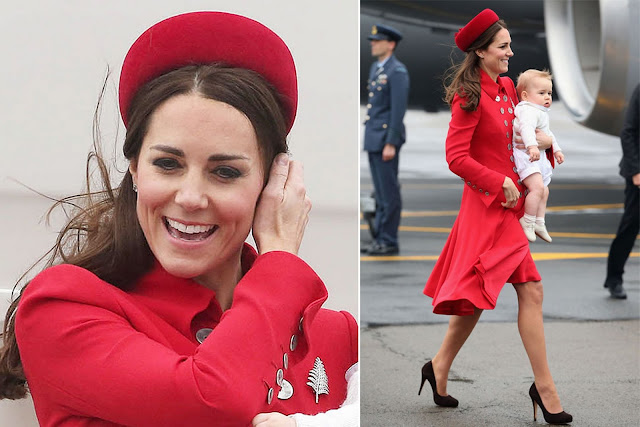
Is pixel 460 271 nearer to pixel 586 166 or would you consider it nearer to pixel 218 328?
pixel 218 328

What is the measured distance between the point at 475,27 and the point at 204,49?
6.41 ft

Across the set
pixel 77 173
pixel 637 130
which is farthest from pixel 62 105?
pixel 637 130

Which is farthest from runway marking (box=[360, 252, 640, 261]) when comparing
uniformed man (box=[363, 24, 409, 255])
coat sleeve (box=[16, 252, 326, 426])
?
coat sleeve (box=[16, 252, 326, 426])

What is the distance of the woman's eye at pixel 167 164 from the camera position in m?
1.70

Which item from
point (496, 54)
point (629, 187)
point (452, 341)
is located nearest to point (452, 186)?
point (629, 187)

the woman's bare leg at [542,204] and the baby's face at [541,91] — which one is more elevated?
the baby's face at [541,91]

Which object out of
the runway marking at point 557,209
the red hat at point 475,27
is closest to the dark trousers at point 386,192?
the runway marking at point 557,209

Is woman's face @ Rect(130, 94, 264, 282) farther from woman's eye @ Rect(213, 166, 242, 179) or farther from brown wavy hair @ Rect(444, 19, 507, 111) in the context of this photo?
brown wavy hair @ Rect(444, 19, 507, 111)

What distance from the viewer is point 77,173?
1.81m

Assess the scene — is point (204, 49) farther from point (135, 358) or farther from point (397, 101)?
point (397, 101)

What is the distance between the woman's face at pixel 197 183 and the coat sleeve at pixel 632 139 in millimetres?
4497

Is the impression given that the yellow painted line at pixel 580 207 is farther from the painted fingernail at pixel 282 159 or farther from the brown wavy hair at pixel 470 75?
the painted fingernail at pixel 282 159

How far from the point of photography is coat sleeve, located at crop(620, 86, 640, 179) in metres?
5.80

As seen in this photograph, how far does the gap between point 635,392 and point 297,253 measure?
119 inches
